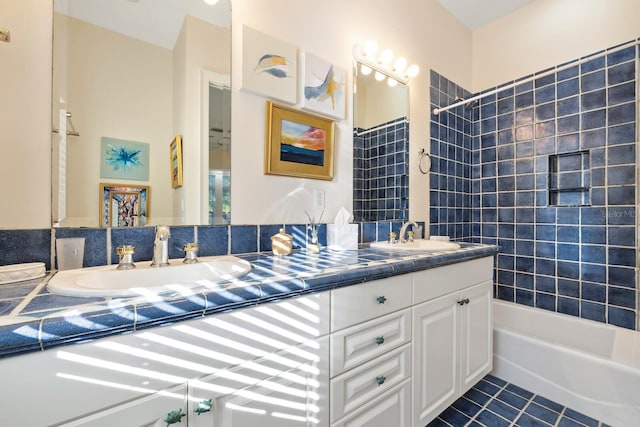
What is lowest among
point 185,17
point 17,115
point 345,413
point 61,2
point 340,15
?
point 345,413

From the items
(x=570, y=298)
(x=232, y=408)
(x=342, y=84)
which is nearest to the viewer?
(x=232, y=408)

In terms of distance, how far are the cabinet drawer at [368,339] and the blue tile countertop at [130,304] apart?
17cm

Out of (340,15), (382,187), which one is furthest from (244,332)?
(340,15)

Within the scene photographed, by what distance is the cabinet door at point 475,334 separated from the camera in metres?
1.47

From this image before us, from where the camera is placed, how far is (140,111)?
1084 mm

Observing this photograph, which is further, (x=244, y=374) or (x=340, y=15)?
(x=340, y=15)

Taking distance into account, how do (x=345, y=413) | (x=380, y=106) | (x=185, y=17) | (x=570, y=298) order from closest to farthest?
(x=345, y=413) < (x=185, y=17) < (x=380, y=106) < (x=570, y=298)

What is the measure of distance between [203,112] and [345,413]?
129cm

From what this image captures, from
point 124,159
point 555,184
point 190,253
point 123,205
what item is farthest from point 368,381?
point 555,184

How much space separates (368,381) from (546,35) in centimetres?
279

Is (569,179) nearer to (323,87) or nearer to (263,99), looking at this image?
(323,87)

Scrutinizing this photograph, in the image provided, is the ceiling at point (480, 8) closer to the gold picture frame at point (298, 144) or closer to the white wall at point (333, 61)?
the white wall at point (333, 61)

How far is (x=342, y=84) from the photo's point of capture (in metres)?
1.67

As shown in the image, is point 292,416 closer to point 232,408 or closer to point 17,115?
point 232,408
